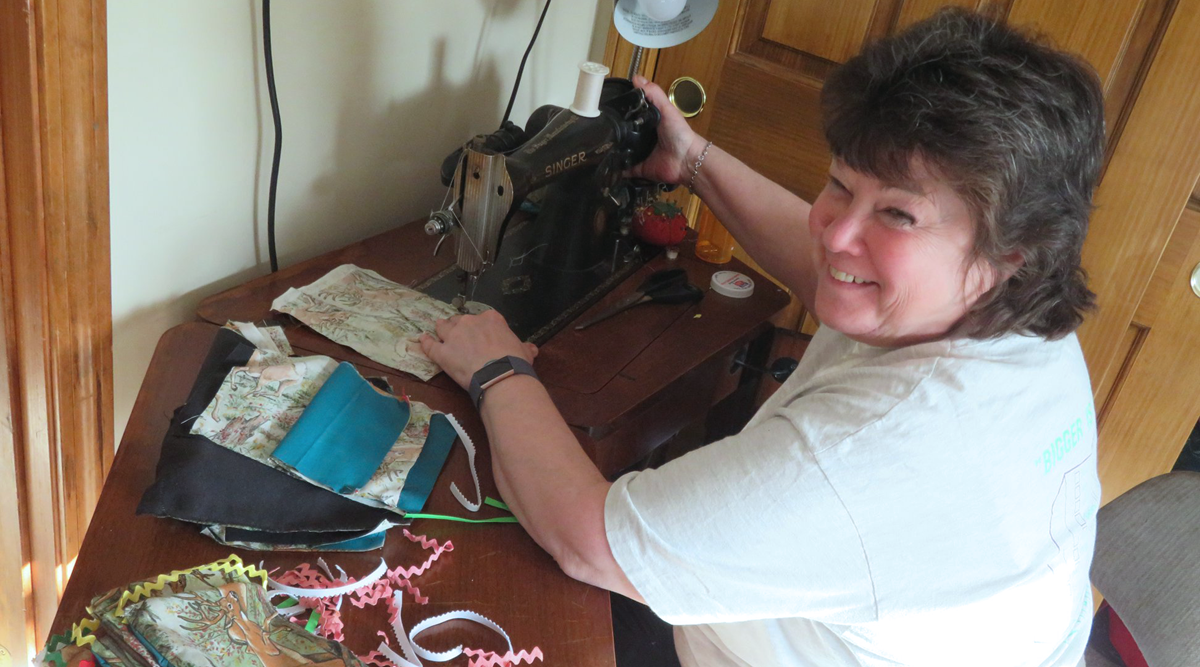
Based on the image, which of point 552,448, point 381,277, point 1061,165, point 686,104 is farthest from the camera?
point 686,104

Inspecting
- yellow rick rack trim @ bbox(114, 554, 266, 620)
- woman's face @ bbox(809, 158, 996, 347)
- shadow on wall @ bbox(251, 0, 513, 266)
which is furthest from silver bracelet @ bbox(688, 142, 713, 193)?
yellow rick rack trim @ bbox(114, 554, 266, 620)

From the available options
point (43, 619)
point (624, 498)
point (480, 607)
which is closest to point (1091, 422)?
point (624, 498)

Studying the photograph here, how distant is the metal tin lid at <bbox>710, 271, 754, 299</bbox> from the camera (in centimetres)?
147

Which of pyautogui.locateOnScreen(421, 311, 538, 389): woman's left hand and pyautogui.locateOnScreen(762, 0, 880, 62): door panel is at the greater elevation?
pyautogui.locateOnScreen(762, 0, 880, 62): door panel

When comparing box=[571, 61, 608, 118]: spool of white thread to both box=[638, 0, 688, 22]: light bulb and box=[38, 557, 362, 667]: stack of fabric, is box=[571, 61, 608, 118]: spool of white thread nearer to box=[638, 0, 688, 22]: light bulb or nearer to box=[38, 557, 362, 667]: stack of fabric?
box=[638, 0, 688, 22]: light bulb

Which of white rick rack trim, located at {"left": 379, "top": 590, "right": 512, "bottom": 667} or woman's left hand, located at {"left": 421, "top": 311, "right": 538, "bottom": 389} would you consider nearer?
white rick rack trim, located at {"left": 379, "top": 590, "right": 512, "bottom": 667}

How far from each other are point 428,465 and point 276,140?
1.67 feet

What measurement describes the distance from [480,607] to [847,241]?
48cm

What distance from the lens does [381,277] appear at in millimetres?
1276

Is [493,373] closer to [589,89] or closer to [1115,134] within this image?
[589,89]

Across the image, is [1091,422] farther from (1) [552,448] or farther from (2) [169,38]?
(2) [169,38]

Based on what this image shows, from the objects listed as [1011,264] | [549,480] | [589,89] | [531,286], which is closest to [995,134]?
[1011,264]

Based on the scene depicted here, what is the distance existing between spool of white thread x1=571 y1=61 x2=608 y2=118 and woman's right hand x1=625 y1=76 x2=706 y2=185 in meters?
0.16

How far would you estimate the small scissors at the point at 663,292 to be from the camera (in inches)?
54.3
